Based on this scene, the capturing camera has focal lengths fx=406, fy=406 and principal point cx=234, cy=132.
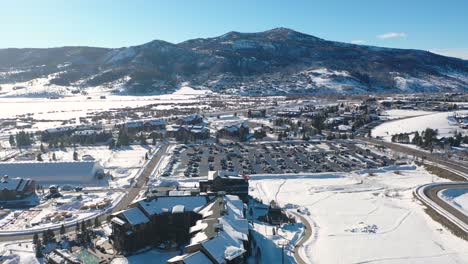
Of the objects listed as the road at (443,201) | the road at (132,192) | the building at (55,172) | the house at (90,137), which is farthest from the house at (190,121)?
the road at (443,201)

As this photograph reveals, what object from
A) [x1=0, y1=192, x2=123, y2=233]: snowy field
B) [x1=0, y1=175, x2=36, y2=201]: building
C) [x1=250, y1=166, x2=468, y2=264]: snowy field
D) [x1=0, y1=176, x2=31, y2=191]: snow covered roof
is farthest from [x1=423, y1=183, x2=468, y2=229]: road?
[x1=0, y1=176, x2=31, y2=191]: snow covered roof

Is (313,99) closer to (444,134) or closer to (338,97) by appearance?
(338,97)

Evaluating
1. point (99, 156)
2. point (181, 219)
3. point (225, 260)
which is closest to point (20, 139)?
point (99, 156)

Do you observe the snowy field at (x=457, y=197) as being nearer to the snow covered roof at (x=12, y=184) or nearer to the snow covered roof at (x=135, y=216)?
the snow covered roof at (x=135, y=216)

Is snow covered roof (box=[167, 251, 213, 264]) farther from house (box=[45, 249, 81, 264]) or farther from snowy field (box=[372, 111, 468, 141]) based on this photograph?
snowy field (box=[372, 111, 468, 141])

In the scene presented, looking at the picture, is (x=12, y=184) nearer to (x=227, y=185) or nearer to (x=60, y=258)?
(x=60, y=258)

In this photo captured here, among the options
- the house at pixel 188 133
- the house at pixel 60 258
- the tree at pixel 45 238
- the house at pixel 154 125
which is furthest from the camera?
the house at pixel 154 125
